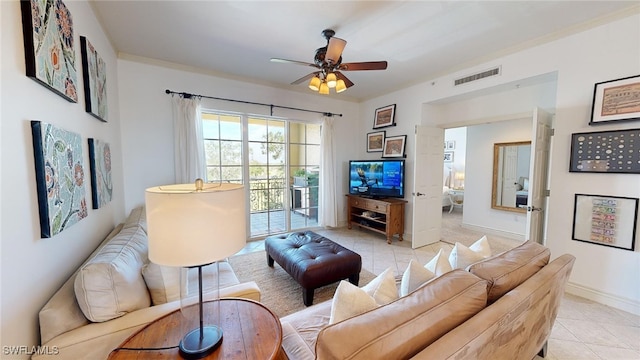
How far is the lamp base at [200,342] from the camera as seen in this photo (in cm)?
91

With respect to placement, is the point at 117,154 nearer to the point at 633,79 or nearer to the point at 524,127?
the point at 633,79

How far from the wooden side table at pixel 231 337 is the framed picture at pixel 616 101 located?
3.24m

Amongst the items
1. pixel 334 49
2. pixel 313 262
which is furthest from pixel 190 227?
pixel 334 49

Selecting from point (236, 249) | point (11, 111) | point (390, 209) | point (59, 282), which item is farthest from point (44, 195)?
point (390, 209)

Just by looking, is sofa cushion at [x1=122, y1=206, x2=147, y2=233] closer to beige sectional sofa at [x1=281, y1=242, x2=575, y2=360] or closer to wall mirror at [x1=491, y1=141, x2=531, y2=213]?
beige sectional sofa at [x1=281, y1=242, x2=575, y2=360]

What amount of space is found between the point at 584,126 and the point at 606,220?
2.97 ft

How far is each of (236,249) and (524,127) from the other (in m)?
5.17

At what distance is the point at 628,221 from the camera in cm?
216

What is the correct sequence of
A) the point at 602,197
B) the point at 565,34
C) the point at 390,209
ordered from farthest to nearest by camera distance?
the point at 390,209 < the point at 565,34 < the point at 602,197

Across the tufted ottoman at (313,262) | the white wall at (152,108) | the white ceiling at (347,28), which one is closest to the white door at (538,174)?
the white ceiling at (347,28)

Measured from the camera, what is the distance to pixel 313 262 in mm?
2291

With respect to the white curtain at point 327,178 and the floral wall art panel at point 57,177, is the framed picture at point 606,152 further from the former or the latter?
the floral wall art panel at point 57,177

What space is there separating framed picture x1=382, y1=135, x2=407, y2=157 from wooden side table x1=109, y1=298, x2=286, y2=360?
3642mm

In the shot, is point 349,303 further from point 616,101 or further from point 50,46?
point 616,101
